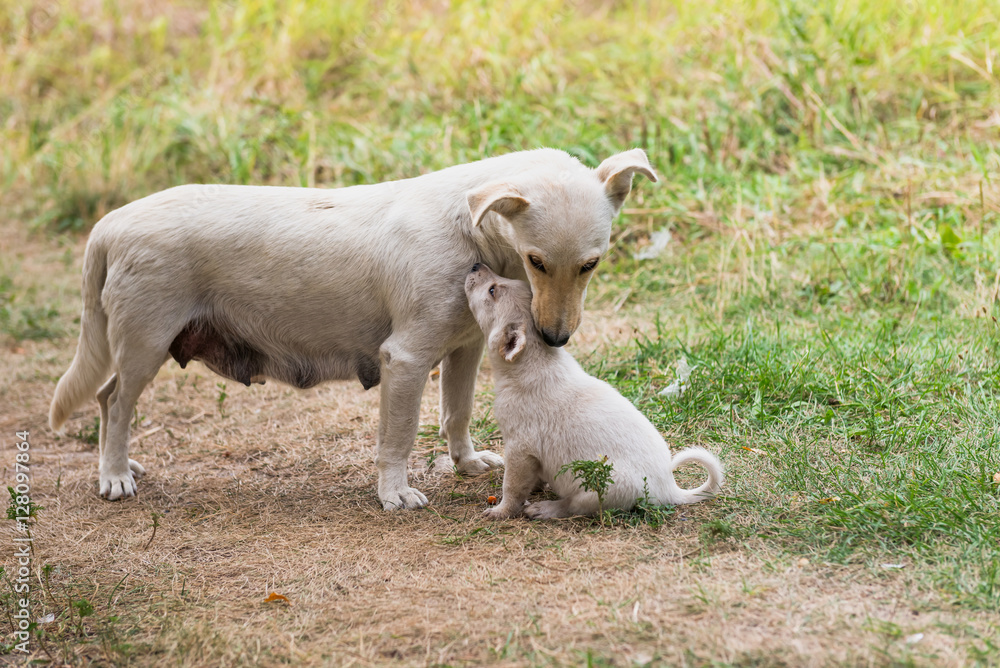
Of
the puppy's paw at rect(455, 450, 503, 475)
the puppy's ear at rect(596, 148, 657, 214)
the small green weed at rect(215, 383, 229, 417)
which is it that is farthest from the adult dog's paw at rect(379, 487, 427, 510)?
the small green weed at rect(215, 383, 229, 417)

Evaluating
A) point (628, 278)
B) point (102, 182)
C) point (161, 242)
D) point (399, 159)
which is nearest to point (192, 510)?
point (161, 242)

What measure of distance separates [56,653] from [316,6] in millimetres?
9781

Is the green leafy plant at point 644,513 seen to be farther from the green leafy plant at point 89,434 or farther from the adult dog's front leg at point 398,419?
the green leafy plant at point 89,434

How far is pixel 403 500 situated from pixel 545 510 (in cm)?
76

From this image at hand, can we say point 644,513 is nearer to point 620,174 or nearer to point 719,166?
point 620,174

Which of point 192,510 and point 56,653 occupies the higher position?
point 56,653

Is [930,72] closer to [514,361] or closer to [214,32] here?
[514,361]

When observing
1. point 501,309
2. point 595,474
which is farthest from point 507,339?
point 595,474

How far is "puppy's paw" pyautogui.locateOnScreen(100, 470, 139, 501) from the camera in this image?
4.58m

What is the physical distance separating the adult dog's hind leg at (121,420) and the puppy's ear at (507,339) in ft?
5.88

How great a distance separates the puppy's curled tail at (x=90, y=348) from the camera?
4.59 m

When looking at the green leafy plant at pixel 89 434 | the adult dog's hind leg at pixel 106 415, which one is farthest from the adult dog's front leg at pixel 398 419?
the green leafy plant at pixel 89 434

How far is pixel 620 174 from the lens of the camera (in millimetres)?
3887

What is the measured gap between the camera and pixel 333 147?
9.16 metres
